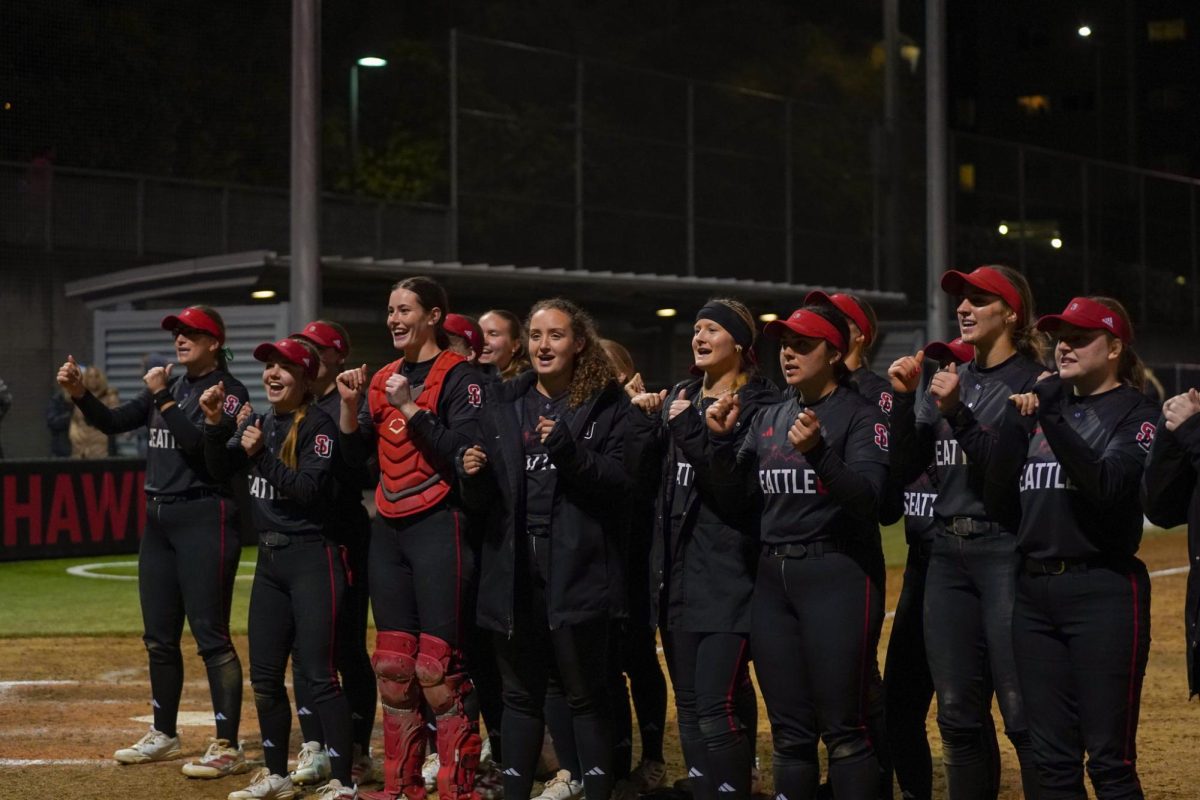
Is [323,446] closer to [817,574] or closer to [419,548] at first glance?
[419,548]

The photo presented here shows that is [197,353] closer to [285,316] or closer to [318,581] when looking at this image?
[318,581]

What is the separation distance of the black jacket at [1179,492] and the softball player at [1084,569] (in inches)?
3.4

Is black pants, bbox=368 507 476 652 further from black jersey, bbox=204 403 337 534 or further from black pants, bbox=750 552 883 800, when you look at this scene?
black pants, bbox=750 552 883 800

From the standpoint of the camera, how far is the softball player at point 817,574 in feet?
17.7

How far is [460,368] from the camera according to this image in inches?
261

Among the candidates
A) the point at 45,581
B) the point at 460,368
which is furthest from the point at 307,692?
the point at 45,581

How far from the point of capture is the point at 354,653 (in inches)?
288

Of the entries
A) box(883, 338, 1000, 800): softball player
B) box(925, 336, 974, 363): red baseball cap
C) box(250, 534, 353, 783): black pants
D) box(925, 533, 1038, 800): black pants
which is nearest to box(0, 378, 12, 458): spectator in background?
box(250, 534, 353, 783): black pants

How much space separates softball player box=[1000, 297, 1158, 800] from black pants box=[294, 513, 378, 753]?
301 centimetres

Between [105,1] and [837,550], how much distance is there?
2330cm

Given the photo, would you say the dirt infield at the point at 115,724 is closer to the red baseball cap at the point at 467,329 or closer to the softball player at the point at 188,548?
the softball player at the point at 188,548

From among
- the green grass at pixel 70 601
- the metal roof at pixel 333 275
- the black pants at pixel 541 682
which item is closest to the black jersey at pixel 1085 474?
the black pants at pixel 541 682

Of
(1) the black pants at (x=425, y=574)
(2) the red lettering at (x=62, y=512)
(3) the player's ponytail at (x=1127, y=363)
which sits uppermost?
(3) the player's ponytail at (x=1127, y=363)

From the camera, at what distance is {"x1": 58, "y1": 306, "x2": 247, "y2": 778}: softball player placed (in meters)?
7.42
